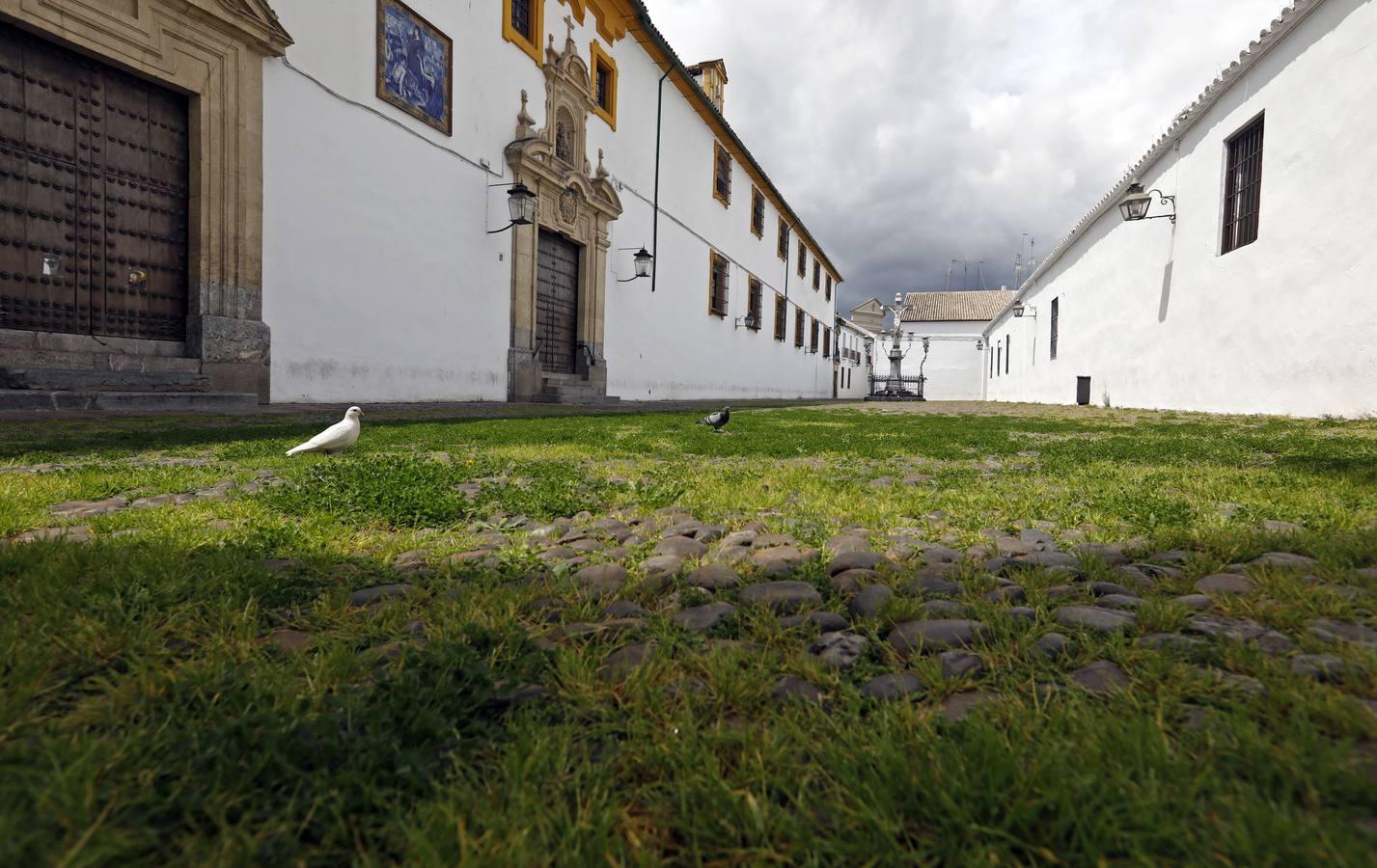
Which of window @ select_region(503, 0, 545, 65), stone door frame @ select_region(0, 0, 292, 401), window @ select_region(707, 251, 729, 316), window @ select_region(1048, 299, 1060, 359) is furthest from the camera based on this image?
window @ select_region(1048, 299, 1060, 359)

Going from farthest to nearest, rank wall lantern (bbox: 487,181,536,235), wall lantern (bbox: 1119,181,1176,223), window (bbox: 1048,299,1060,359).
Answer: window (bbox: 1048,299,1060,359) → wall lantern (bbox: 1119,181,1176,223) → wall lantern (bbox: 487,181,536,235)

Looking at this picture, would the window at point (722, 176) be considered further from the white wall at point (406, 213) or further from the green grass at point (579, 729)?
the green grass at point (579, 729)

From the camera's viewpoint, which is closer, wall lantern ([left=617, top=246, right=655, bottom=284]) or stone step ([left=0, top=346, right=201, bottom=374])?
stone step ([left=0, top=346, right=201, bottom=374])

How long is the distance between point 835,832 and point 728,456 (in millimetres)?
3689

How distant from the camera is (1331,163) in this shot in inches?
307

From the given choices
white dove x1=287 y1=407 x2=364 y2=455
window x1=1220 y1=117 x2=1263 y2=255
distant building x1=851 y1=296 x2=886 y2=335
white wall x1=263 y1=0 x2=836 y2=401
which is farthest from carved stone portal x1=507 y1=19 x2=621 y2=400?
distant building x1=851 y1=296 x2=886 y2=335

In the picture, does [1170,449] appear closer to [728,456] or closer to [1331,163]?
[728,456]

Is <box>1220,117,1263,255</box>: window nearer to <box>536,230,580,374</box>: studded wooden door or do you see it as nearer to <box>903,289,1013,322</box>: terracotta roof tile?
<box>536,230,580,374</box>: studded wooden door

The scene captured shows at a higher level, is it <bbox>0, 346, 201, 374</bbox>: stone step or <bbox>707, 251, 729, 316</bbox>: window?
<bbox>707, 251, 729, 316</bbox>: window

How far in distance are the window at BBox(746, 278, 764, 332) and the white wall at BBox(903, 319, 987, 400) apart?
2676cm

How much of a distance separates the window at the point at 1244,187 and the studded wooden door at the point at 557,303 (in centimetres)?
1155

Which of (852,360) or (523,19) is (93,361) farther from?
(852,360)

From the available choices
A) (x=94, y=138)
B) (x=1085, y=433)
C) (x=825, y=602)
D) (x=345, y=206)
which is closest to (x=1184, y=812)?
(x=825, y=602)

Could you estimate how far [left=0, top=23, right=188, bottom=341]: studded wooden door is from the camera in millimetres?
5840
